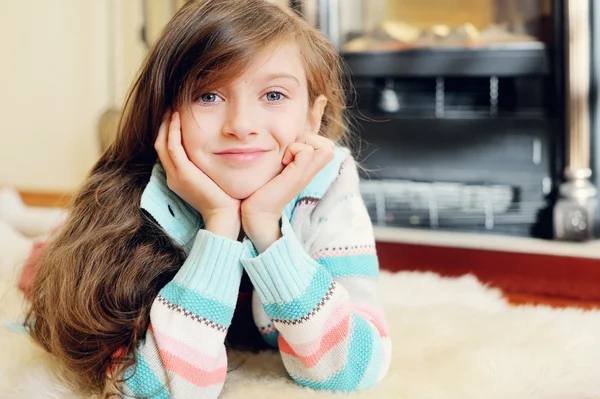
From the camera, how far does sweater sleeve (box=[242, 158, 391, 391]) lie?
802 mm

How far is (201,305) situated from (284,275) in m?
0.09

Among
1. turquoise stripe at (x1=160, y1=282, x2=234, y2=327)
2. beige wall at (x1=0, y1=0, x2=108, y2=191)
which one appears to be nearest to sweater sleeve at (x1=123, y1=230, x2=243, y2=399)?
turquoise stripe at (x1=160, y1=282, x2=234, y2=327)

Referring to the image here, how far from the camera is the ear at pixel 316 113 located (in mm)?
933

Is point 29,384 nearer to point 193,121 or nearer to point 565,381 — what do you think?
point 193,121

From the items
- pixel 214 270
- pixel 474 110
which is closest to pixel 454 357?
pixel 214 270

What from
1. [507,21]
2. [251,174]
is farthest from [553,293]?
[251,174]

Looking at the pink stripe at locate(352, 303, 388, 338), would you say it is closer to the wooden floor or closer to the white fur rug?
the white fur rug

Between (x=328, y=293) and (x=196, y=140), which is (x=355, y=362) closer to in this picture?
(x=328, y=293)

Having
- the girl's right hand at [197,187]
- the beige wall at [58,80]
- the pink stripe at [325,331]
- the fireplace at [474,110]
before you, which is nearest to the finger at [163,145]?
the girl's right hand at [197,187]

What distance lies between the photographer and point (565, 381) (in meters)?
0.93

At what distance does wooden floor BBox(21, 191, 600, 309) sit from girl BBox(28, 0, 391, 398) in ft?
2.71

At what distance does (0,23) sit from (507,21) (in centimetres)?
191

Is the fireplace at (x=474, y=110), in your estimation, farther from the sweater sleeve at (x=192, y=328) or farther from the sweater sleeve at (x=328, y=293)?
the sweater sleeve at (x=192, y=328)

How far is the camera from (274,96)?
85cm
